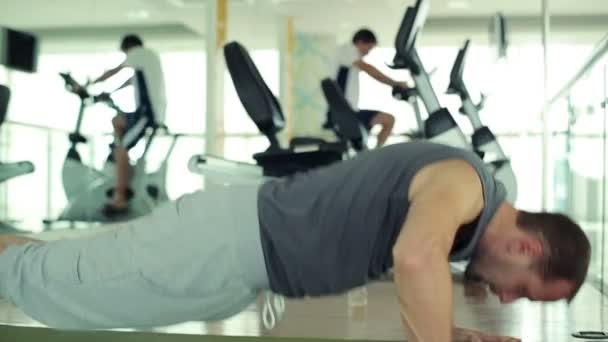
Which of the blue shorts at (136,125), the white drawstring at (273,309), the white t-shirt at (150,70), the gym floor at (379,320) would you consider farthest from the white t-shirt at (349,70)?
the white drawstring at (273,309)

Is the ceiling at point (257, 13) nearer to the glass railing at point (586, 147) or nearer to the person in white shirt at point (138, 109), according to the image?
the person in white shirt at point (138, 109)

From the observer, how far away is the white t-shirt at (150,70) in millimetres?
4766

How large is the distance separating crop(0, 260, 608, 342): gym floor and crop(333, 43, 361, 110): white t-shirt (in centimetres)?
213

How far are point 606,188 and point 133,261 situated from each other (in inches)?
118

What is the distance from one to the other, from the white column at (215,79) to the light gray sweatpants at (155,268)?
13.3 feet

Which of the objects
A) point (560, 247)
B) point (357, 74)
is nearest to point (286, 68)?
point (357, 74)

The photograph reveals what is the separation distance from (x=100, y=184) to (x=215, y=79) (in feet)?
3.99

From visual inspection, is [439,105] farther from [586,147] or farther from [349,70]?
[349,70]

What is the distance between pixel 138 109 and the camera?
4.82m

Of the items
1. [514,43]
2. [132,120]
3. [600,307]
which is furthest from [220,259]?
[514,43]

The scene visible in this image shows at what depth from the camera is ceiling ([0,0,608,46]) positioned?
754cm

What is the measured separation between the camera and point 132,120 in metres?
4.82

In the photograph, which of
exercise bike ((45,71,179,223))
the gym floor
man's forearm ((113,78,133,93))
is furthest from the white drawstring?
man's forearm ((113,78,133,93))

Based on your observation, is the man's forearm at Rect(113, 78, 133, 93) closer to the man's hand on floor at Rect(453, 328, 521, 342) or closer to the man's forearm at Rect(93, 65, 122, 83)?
the man's forearm at Rect(93, 65, 122, 83)
